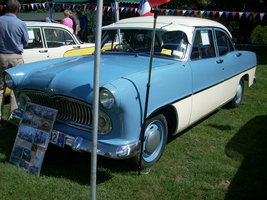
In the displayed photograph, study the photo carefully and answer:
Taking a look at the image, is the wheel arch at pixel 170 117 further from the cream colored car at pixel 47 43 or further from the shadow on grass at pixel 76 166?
the cream colored car at pixel 47 43

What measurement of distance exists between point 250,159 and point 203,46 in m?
1.73

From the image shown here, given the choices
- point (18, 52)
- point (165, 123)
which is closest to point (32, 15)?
point (18, 52)

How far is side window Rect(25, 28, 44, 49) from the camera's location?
251 inches

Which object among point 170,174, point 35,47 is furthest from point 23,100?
point 35,47

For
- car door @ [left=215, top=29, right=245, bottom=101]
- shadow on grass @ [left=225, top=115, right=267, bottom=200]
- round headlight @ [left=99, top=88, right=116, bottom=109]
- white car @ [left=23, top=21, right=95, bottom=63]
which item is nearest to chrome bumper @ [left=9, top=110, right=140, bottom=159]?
round headlight @ [left=99, top=88, right=116, bottom=109]

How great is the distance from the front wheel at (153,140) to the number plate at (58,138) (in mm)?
794

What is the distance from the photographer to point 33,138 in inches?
132

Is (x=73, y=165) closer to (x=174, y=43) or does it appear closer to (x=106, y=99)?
(x=106, y=99)

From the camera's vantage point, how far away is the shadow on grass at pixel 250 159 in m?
3.12

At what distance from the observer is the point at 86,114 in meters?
3.15

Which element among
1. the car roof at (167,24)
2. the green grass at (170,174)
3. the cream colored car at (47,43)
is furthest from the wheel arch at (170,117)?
the cream colored car at (47,43)

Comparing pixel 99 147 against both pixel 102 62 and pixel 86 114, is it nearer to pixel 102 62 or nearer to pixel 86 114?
pixel 86 114

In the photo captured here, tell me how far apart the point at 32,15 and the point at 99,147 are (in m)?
32.4

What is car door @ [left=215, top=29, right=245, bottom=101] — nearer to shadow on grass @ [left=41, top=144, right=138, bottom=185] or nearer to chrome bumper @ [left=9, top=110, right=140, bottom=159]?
shadow on grass @ [left=41, top=144, right=138, bottom=185]
